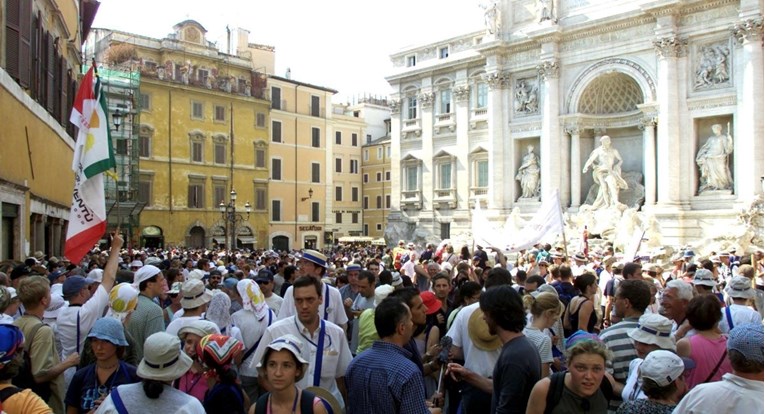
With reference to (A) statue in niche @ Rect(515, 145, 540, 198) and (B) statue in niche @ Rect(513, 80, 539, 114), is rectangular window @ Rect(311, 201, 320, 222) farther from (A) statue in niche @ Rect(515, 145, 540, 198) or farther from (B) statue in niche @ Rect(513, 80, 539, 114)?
(B) statue in niche @ Rect(513, 80, 539, 114)

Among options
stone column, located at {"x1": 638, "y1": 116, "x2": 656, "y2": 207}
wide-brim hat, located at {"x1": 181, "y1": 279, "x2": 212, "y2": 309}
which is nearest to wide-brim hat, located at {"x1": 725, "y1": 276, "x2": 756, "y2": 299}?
wide-brim hat, located at {"x1": 181, "y1": 279, "x2": 212, "y2": 309}

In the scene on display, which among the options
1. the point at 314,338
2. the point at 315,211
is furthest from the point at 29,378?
the point at 315,211

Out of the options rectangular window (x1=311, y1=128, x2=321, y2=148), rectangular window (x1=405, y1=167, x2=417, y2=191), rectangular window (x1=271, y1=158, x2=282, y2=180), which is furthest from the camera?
rectangular window (x1=311, y1=128, x2=321, y2=148)

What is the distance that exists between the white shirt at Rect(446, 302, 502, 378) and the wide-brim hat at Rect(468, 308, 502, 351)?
0.04 meters

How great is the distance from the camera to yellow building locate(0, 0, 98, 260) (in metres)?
11.3

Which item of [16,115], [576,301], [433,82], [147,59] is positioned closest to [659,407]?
[576,301]

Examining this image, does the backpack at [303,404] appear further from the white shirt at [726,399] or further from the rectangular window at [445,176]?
the rectangular window at [445,176]

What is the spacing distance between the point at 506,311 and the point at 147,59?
41649 mm

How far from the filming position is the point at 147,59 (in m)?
42.0

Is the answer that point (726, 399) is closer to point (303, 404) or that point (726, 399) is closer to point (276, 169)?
point (303, 404)

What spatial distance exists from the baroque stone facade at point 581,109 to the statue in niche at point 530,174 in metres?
0.36

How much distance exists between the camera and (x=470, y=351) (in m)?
5.38

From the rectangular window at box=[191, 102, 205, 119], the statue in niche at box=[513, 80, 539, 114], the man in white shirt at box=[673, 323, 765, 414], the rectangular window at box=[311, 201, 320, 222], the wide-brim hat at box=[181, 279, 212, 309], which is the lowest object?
the man in white shirt at box=[673, 323, 765, 414]

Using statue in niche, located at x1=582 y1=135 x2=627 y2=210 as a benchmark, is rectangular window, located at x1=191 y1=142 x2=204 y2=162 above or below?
above
